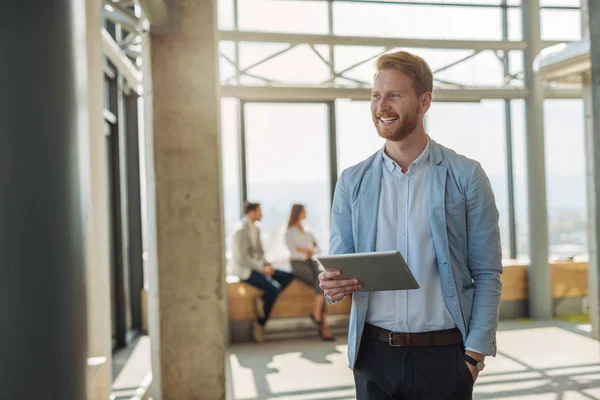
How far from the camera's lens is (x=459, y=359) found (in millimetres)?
1874

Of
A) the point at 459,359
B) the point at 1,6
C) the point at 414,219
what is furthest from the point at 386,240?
the point at 1,6

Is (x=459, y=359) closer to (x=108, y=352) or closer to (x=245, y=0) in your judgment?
(x=108, y=352)

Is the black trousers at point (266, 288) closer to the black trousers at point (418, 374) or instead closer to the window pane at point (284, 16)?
the window pane at point (284, 16)

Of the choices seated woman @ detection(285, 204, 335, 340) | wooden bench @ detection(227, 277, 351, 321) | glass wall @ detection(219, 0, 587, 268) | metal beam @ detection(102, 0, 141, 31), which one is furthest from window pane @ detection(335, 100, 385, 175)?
metal beam @ detection(102, 0, 141, 31)

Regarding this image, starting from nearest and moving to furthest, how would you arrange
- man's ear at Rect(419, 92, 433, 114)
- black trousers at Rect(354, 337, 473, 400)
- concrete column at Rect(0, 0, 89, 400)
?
concrete column at Rect(0, 0, 89, 400) → black trousers at Rect(354, 337, 473, 400) → man's ear at Rect(419, 92, 433, 114)

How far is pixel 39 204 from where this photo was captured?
133cm

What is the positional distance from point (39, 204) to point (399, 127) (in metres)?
1.05

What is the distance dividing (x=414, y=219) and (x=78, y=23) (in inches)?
42.5

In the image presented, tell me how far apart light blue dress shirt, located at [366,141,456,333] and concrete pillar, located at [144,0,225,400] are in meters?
2.78

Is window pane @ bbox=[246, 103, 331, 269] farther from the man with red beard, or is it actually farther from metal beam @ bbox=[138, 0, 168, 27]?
the man with red beard

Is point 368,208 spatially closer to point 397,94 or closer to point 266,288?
point 397,94

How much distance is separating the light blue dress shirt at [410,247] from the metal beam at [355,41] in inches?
250

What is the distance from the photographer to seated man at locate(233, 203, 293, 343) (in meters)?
7.78

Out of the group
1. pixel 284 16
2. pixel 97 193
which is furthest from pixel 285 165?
pixel 97 193
